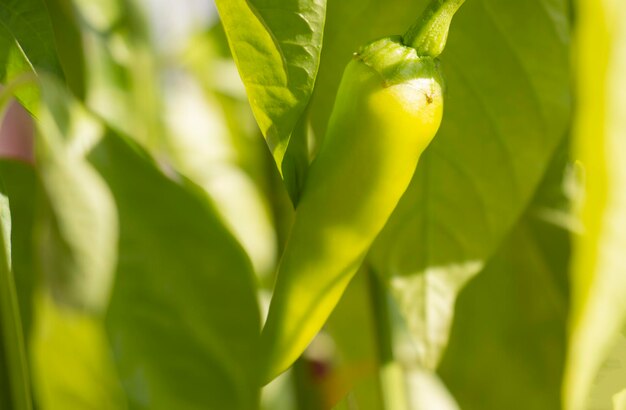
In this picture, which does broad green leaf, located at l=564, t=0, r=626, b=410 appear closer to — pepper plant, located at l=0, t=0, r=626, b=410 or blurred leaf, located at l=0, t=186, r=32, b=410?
pepper plant, located at l=0, t=0, r=626, b=410

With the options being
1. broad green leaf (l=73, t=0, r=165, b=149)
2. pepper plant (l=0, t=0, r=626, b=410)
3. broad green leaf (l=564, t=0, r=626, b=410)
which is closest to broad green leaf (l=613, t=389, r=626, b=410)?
pepper plant (l=0, t=0, r=626, b=410)

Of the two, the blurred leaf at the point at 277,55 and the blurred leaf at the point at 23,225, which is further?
the blurred leaf at the point at 23,225

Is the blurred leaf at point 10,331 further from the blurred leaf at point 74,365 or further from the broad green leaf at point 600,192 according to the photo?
the broad green leaf at point 600,192

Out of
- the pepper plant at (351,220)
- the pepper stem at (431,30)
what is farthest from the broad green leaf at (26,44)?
the pepper stem at (431,30)

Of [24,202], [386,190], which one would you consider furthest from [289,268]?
[24,202]

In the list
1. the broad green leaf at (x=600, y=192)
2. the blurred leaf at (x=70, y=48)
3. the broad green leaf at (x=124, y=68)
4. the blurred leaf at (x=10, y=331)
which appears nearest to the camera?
the broad green leaf at (x=600, y=192)

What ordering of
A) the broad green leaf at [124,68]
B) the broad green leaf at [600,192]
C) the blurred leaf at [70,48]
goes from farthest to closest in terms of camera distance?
the broad green leaf at [124,68]
the blurred leaf at [70,48]
the broad green leaf at [600,192]
